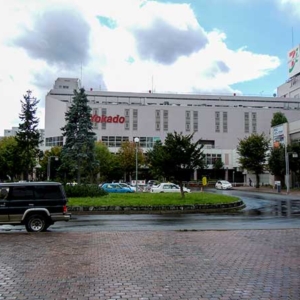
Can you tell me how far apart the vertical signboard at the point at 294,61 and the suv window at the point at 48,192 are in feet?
341

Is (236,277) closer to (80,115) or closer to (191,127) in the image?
(80,115)

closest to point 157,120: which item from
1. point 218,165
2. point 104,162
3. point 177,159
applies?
point 218,165

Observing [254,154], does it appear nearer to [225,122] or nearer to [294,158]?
[294,158]

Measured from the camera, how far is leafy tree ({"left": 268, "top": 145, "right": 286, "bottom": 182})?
183 feet

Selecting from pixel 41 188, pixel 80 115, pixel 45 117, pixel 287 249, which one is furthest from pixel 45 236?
pixel 45 117

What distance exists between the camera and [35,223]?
15203 mm

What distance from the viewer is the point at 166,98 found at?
13012cm

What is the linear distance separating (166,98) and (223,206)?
106m

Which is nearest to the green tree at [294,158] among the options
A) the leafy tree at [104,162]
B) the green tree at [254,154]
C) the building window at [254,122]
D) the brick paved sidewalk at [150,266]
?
the green tree at [254,154]

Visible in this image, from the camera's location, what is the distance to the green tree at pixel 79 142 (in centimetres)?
3922

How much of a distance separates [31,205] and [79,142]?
80.5 feet

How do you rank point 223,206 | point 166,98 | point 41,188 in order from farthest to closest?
point 166,98
point 223,206
point 41,188

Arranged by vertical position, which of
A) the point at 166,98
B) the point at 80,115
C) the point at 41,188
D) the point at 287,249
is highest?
the point at 166,98

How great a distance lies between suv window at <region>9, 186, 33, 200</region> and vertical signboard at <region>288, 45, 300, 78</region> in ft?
343
